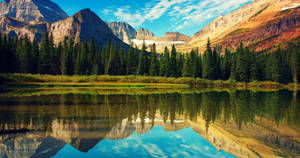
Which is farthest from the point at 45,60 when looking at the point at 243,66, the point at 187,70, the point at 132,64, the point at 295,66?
the point at 295,66

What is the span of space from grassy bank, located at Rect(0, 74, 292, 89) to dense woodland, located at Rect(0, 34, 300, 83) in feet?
25.4

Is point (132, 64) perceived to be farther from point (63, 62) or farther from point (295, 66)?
point (295, 66)

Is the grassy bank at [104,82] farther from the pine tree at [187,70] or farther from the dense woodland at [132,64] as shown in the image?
the pine tree at [187,70]

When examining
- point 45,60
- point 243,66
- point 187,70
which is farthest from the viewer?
point 187,70

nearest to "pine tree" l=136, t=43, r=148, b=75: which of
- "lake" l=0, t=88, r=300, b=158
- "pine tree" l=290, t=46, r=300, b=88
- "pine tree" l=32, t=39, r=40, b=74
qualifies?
"pine tree" l=32, t=39, r=40, b=74

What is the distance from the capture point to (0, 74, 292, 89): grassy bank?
55.7 meters

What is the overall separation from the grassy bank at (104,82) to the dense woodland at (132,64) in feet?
25.4

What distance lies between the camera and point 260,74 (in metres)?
90.4

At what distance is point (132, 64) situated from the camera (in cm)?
10069

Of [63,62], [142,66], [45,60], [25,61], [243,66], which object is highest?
[45,60]

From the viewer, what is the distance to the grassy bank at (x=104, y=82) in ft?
183

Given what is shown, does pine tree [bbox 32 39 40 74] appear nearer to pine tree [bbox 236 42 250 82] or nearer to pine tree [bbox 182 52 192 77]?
pine tree [bbox 182 52 192 77]

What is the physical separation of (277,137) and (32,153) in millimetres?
11002

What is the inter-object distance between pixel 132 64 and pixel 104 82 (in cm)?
3483
